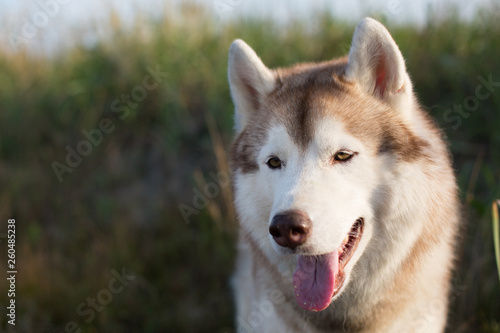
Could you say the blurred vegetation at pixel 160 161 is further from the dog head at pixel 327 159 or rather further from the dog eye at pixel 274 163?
the dog eye at pixel 274 163

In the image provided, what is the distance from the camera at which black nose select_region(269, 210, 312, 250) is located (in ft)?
6.71

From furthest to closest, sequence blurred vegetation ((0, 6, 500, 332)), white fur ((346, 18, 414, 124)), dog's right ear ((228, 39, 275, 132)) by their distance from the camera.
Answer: blurred vegetation ((0, 6, 500, 332)) < dog's right ear ((228, 39, 275, 132)) < white fur ((346, 18, 414, 124))

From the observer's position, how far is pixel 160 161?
527 centimetres

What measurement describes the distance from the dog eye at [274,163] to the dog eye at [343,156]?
0.30 metres

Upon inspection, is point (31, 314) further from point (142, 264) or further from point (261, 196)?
A: point (261, 196)

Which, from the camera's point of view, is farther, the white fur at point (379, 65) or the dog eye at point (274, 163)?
the dog eye at point (274, 163)

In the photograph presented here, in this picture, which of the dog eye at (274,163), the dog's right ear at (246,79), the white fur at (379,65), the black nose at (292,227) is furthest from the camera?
the dog's right ear at (246,79)

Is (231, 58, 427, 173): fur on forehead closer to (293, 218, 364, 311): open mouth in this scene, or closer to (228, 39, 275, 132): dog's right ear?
(228, 39, 275, 132): dog's right ear

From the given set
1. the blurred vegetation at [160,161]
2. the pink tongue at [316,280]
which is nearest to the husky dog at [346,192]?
the pink tongue at [316,280]

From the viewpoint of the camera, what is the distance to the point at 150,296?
4.09m

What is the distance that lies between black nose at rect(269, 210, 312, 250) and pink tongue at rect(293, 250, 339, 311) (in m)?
0.31

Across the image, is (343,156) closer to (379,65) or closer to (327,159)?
(327,159)

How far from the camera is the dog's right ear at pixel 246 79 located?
8.82 ft

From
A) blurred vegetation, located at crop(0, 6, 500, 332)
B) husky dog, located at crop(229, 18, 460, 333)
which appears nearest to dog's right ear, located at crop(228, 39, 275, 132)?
husky dog, located at crop(229, 18, 460, 333)
